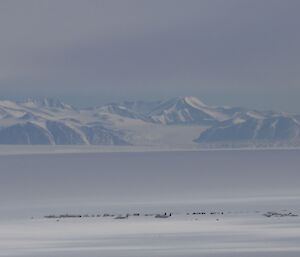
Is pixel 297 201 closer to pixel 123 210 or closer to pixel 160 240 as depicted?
pixel 123 210

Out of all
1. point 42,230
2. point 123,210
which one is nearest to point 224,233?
point 42,230

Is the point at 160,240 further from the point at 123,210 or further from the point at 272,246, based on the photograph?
the point at 123,210

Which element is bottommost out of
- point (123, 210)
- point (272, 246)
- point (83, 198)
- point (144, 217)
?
point (272, 246)

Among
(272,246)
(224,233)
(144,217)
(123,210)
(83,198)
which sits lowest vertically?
(272,246)

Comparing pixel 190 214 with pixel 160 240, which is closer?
pixel 160 240

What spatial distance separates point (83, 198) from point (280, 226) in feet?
92.6

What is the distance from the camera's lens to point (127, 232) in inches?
1658

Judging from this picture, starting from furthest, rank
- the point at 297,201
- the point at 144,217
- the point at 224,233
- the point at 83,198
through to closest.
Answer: the point at 83,198, the point at 297,201, the point at 144,217, the point at 224,233

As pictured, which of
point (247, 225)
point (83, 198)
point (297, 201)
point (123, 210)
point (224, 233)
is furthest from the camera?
point (83, 198)

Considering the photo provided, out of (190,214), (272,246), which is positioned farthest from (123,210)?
(272,246)

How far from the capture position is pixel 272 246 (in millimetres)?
37625

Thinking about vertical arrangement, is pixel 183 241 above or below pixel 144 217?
below

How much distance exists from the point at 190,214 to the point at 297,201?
11.6 metres

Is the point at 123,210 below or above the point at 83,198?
below
